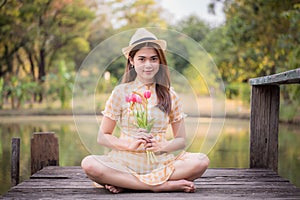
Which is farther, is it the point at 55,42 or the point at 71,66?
the point at 71,66

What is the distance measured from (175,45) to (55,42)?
64.2 feet

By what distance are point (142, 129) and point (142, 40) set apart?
1.52ft

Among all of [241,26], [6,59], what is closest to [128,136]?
[241,26]

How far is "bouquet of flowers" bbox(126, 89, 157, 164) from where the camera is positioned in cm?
274

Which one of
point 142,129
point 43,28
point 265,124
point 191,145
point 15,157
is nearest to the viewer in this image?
point 142,129

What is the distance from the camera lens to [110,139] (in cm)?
285

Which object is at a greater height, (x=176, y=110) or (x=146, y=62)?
(x=146, y=62)

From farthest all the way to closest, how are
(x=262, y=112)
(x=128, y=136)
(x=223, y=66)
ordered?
(x=223, y=66)
(x=262, y=112)
(x=128, y=136)

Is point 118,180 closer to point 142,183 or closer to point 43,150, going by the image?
point 142,183

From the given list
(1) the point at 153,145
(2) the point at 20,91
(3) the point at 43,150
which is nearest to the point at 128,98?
(1) the point at 153,145

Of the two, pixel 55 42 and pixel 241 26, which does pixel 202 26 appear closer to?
pixel 55 42

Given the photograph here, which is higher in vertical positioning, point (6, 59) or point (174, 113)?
point (6, 59)

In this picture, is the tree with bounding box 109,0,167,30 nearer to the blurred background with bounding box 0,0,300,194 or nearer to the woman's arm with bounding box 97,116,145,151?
the blurred background with bounding box 0,0,300,194

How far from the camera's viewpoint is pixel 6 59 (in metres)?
21.0
